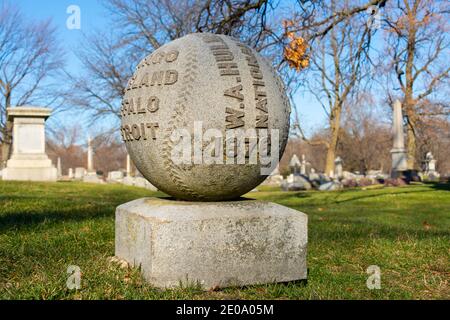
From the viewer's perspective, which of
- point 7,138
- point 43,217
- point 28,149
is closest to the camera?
point 43,217

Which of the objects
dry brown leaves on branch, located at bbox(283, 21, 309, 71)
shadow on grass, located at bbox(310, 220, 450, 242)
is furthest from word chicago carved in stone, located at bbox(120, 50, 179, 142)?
dry brown leaves on branch, located at bbox(283, 21, 309, 71)

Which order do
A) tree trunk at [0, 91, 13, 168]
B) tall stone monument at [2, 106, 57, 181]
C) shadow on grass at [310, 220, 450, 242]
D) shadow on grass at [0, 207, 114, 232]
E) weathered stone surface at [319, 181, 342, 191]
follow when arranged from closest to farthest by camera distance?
shadow on grass at [0, 207, 114, 232], shadow on grass at [310, 220, 450, 242], tall stone monument at [2, 106, 57, 181], weathered stone surface at [319, 181, 342, 191], tree trunk at [0, 91, 13, 168]

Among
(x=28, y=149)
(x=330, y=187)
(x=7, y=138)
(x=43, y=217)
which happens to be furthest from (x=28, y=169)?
(x=7, y=138)

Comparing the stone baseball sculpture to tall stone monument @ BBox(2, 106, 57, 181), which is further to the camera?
tall stone monument @ BBox(2, 106, 57, 181)

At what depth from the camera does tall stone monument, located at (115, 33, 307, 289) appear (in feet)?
12.4

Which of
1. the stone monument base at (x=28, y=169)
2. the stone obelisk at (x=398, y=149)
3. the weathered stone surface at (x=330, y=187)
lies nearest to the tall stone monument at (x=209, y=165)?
the stone monument base at (x=28, y=169)

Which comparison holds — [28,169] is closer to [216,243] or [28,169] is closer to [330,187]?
[330,187]

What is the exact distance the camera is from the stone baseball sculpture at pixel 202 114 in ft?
12.7

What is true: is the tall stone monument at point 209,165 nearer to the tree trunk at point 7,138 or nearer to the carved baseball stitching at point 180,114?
the carved baseball stitching at point 180,114

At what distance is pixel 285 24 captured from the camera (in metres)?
9.03

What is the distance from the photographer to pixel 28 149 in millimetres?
18656

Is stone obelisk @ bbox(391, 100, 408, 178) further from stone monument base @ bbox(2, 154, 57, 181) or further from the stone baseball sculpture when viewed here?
the stone baseball sculpture

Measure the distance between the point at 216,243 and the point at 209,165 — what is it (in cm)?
68
